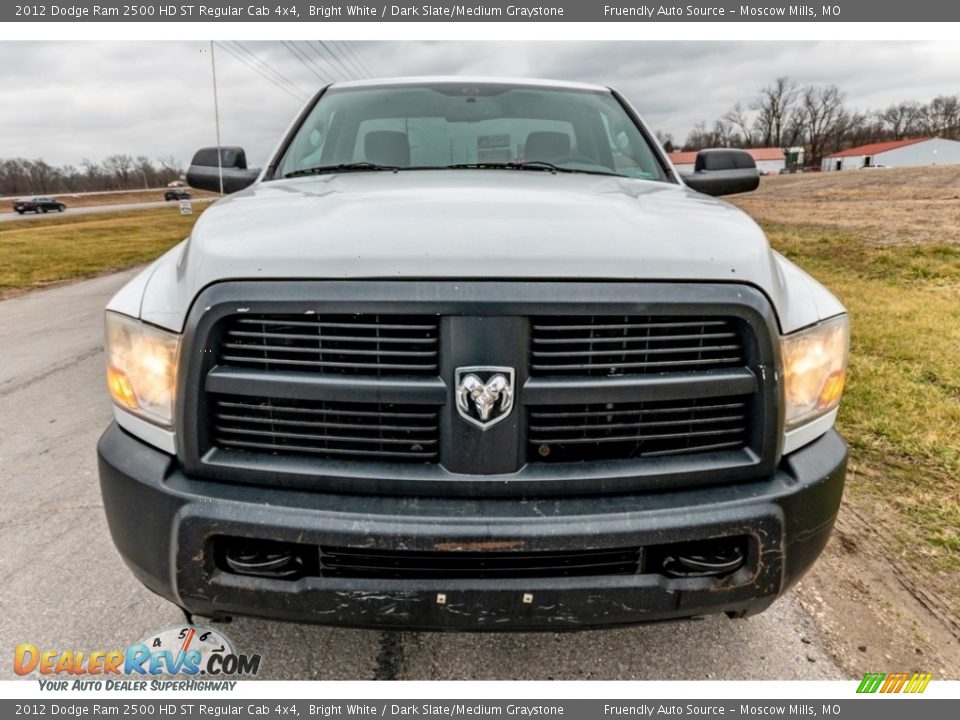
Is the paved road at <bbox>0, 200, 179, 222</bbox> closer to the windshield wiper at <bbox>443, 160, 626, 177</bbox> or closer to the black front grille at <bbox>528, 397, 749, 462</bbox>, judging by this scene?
the windshield wiper at <bbox>443, 160, 626, 177</bbox>

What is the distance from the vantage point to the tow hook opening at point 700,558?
5.26 feet

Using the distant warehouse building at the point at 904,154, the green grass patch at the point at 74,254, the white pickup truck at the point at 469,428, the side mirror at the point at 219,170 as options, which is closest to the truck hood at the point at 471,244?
the white pickup truck at the point at 469,428

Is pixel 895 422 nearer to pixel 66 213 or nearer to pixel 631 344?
pixel 631 344

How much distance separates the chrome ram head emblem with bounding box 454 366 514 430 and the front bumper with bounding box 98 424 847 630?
0.21m

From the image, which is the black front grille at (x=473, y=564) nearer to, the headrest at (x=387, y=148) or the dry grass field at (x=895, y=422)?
the dry grass field at (x=895, y=422)

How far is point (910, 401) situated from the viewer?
165 inches

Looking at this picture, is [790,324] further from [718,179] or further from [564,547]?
[718,179]

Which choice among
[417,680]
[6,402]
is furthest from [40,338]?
[417,680]

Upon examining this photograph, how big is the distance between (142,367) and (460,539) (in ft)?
3.09

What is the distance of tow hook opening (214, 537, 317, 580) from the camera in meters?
1.58

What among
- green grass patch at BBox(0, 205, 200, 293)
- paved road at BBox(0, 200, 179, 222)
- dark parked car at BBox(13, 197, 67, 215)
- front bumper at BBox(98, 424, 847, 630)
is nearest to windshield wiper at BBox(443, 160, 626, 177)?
front bumper at BBox(98, 424, 847, 630)

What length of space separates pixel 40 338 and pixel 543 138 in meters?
5.81

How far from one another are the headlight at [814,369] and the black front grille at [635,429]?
16 centimetres

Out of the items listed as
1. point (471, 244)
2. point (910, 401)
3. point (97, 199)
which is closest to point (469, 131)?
point (471, 244)
